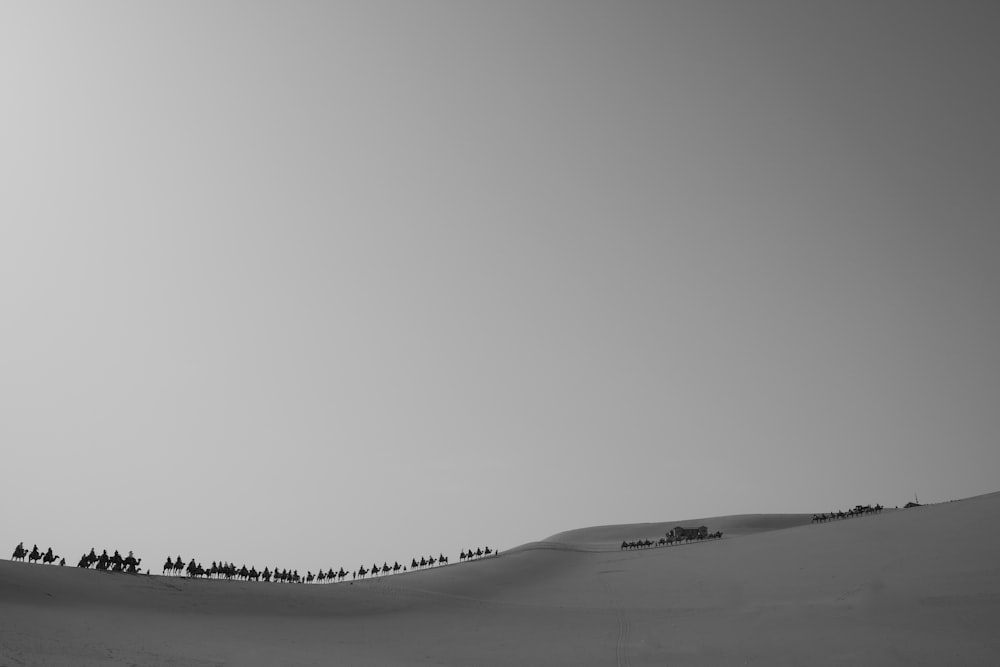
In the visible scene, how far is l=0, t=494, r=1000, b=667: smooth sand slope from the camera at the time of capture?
770 inches

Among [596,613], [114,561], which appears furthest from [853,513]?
[114,561]

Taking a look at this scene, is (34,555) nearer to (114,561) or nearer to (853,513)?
(114,561)

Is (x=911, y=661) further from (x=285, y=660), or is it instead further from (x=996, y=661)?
(x=285, y=660)

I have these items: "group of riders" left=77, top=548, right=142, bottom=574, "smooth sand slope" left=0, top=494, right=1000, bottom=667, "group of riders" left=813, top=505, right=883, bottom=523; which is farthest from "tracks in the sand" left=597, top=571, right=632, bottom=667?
"group of riders" left=813, top=505, right=883, bottom=523

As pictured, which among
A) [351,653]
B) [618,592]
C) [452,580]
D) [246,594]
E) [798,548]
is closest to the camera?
[351,653]

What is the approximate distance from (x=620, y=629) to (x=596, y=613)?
4239 mm

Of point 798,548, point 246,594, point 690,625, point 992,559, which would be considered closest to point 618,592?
point 690,625

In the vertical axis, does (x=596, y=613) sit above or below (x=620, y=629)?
above

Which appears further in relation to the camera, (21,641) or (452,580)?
(452,580)

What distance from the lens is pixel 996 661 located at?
18.0 meters

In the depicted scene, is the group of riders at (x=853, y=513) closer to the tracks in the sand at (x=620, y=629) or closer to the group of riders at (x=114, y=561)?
the tracks in the sand at (x=620, y=629)

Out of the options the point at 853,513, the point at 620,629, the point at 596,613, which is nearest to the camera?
the point at 620,629

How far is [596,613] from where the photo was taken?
29844 mm

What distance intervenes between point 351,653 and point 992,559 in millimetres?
29729
